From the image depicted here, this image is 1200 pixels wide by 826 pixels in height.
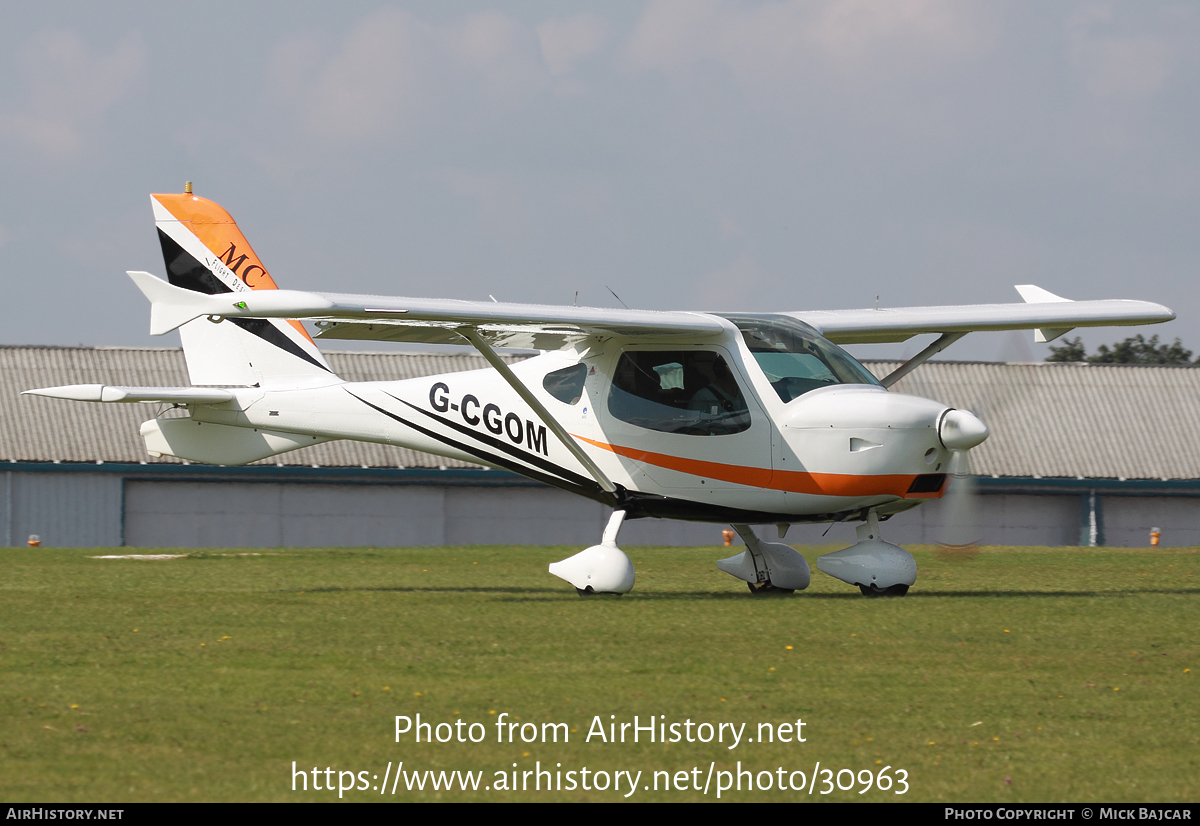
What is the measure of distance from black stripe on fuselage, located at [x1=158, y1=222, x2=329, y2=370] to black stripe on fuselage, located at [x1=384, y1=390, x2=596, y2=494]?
6.48 feet

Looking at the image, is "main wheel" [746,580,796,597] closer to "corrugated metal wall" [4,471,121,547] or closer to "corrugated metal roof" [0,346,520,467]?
"corrugated metal roof" [0,346,520,467]

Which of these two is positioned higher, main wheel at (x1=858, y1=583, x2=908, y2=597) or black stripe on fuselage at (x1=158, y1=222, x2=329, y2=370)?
black stripe on fuselage at (x1=158, y1=222, x2=329, y2=370)

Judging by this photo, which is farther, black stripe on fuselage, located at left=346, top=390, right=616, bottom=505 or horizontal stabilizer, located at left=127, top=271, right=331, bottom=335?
black stripe on fuselage, located at left=346, top=390, right=616, bottom=505

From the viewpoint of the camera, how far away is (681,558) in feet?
72.3

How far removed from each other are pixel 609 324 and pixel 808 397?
2125mm

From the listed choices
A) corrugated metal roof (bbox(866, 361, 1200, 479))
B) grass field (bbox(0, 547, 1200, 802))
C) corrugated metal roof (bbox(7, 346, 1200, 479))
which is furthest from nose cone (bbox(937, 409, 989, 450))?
corrugated metal roof (bbox(866, 361, 1200, 479))

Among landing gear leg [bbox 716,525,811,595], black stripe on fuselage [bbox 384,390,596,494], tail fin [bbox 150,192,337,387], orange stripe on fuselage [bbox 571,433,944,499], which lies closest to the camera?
orange stripe on fuselage [bbox 571,433,944,499]

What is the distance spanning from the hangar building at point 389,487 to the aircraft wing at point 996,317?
17.9 meters

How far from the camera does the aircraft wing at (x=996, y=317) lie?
619 inches

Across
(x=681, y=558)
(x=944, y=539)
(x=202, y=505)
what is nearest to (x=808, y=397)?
(x=944, y=539)

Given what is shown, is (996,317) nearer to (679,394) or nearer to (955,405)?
(679,394)

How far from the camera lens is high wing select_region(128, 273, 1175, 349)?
12.3 metres

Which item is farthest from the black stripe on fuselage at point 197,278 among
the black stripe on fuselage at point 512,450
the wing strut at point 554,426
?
the wing strut at point 554,426

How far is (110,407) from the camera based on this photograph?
4062 cm
